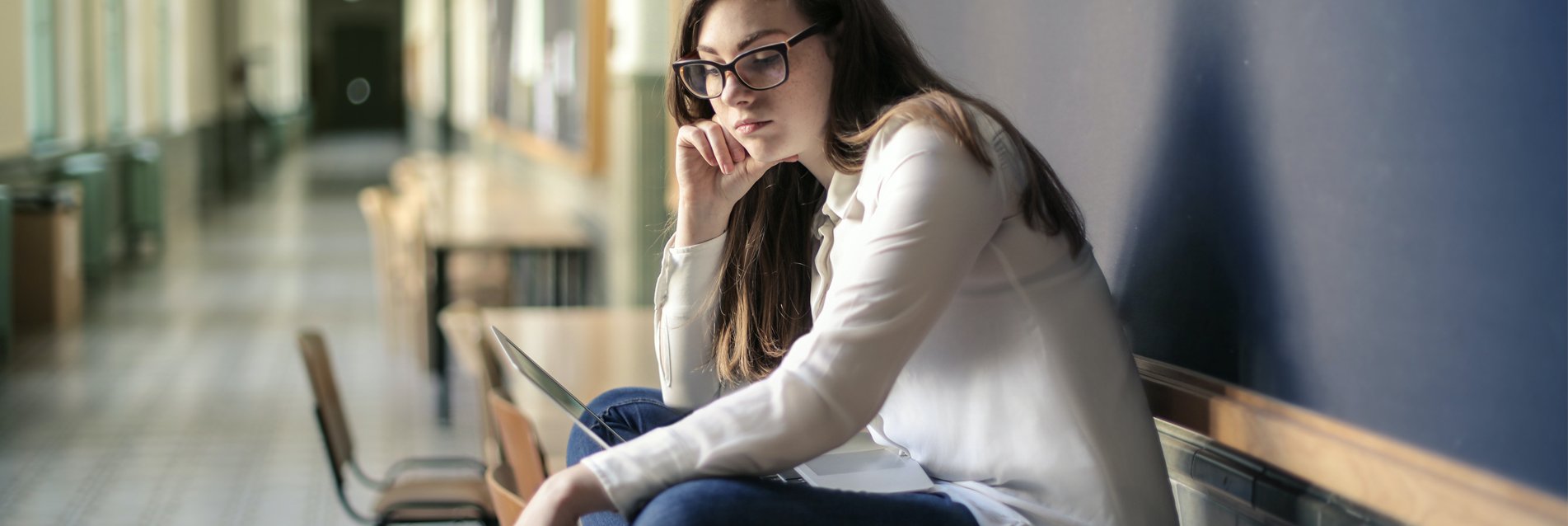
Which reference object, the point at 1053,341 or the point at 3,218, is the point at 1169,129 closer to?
the point at 1053,341

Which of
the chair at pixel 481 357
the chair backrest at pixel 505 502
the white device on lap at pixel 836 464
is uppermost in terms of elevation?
the white device on lap at pixel 836 464

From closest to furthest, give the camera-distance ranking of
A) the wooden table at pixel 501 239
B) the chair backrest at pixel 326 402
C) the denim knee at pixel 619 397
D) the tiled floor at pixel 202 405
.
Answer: the denim knee at pixel 619 397, the chair backrest at pixel 326 402, the tiled floor at pixel 202 405, the wooden table at pixel 501 239

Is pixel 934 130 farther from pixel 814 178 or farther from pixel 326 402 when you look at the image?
pixel 326 402

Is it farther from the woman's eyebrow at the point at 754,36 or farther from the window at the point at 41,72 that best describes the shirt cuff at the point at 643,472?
the window at the point at 41,72

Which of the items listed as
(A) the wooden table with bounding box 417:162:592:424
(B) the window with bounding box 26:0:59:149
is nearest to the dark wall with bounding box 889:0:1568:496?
(A) the wooden table with bounding box 417:162:592:424

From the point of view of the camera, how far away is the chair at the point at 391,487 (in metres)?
2.49

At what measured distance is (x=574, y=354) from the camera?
296cm

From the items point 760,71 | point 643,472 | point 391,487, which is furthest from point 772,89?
point 391,487

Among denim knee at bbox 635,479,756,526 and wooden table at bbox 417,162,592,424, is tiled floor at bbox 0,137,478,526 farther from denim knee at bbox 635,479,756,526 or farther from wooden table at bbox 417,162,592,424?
denim knee at bbox 635,479,756,526

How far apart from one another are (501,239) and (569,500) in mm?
4462

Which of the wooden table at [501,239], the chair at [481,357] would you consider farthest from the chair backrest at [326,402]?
the wooden table at [501,239]

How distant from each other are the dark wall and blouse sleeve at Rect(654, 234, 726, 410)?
0.50 m

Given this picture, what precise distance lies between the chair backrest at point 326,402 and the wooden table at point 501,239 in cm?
223

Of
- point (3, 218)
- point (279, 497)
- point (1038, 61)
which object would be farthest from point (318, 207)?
point (1038, 61)
